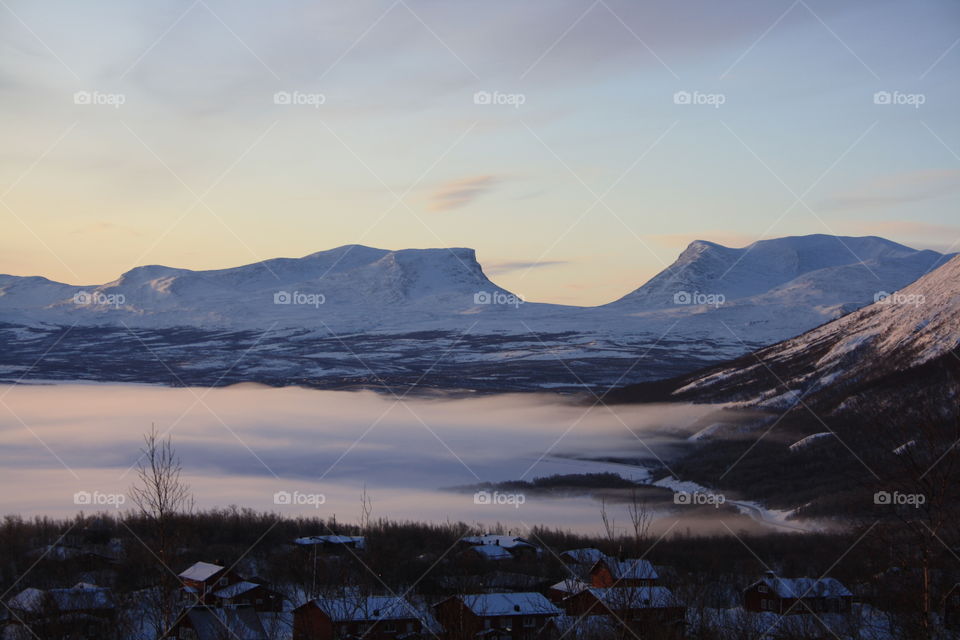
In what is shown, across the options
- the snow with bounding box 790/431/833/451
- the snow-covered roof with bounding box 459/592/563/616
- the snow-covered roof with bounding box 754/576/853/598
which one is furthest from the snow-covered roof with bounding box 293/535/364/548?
the snow with bounding box 790/431/833/451

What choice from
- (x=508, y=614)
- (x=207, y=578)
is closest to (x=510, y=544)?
(x=207, y=578)

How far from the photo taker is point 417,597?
61.0 m

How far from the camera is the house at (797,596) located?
51375 mm

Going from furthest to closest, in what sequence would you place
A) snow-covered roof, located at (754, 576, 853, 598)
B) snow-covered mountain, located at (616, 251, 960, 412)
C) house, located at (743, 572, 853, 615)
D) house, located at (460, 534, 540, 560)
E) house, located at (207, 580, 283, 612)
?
snow-covered mountain, located at (616, 251, 960, 412)
house, located at (460, 534, 540, 560)
house, located at (207, 580, 283, 612)
snow-covered roof, located at (754, 576, 853, 598)
house, located at (743, 572, 853, 615)

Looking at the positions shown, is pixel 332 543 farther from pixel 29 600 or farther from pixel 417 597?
pixel 29 600

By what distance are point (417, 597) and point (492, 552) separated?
21.0 m

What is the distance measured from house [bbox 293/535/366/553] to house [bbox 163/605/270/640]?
32168 mm

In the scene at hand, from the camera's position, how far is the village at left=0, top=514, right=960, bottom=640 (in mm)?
36094

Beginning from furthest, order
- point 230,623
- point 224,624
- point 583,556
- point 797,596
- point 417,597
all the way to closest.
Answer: point 583,556, point 417,597, point 797,596, point 230,623, point 224,624

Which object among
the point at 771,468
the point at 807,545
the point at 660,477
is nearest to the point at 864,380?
the point at 771,468

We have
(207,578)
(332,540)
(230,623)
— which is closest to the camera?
(230,623)

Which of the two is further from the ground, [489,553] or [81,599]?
[81,599]
